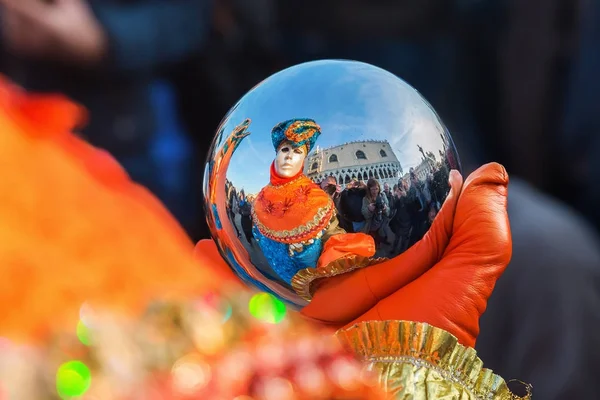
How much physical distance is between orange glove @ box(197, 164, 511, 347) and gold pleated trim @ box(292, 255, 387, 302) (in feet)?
0.09

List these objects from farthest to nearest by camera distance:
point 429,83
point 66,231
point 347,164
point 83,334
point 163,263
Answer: point 429,83 → point 163,263 → point 66,231 → point 83,334 → point 347,164

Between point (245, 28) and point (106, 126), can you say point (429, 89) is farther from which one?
point (106, 126)

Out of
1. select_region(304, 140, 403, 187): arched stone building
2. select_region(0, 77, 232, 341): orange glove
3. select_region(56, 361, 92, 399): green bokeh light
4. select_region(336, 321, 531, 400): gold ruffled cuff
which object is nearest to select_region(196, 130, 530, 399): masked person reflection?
select_region(336, 321, 531, 400): gold ruffled cuff

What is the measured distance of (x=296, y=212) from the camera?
3.59ft

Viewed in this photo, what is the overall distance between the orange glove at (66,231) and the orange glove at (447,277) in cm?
122

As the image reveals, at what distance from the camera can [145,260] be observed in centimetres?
299

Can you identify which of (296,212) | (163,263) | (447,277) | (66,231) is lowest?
(447,277)

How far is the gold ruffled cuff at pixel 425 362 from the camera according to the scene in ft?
3.85

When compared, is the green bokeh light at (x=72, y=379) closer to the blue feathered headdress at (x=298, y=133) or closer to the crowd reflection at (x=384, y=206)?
the crowd reflection at (x=384, y=206)

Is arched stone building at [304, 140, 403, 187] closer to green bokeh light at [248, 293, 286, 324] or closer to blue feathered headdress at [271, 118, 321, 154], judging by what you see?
blue feathered headdress at [271, 118, 321, 154]

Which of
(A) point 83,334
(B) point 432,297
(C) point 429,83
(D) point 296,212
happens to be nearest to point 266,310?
(A) point 83,334

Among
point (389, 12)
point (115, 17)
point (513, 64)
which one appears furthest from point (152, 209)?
point (513, 64)

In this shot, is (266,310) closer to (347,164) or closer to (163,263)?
(347,164)

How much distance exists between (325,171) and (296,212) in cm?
8
